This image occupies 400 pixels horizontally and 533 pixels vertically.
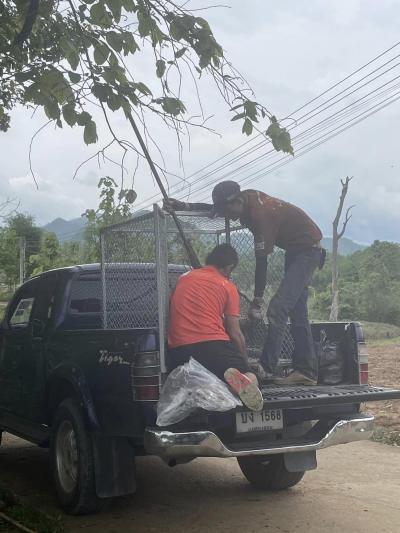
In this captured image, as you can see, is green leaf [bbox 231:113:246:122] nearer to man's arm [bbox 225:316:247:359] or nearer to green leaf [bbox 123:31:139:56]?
green leaf [bbox 123:31:139:56]

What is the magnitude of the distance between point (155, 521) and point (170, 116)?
2842 millimetres

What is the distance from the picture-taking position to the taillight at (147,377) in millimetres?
4402

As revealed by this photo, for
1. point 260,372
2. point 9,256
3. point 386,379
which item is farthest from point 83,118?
point 9,256

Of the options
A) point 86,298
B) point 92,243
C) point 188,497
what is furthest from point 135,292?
point 92,243

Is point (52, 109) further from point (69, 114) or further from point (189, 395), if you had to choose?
point (189, 395)

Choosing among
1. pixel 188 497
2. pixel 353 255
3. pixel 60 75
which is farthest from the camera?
pixel 353 255

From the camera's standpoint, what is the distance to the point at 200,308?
4.83m

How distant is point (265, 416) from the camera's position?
4.69 m

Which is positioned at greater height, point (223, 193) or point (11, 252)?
point (11, 252)

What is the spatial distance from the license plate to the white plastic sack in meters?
0.23

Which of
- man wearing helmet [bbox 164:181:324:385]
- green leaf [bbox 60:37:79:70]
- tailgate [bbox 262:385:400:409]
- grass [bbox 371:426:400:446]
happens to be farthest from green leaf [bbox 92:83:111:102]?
grass [bbox 371:426:400:446]

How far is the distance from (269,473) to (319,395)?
1.34 meters

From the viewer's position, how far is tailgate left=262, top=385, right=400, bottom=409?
4605 millimetres

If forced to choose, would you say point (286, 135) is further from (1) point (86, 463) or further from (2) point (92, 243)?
(2) point (92, 243)
